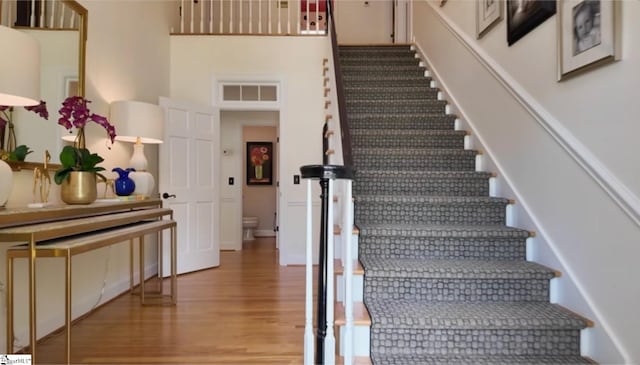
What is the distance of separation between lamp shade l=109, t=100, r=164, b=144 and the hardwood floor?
1.39 meters

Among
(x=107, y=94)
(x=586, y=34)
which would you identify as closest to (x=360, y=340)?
(x=586, y=34)

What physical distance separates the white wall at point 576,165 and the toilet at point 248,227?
14.8 feet

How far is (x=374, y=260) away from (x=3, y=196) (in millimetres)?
1853

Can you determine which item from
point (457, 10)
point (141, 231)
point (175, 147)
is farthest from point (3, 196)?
point (457, 10)

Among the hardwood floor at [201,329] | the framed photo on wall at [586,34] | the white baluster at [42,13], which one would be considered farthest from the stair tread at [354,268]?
the white baluster at [42,13]

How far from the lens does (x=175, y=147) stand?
383cm

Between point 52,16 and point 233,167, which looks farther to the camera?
point 233,167

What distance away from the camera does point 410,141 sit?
295 cm

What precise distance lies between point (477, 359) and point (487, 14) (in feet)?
7.91

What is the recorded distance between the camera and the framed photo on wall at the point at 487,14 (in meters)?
2.55

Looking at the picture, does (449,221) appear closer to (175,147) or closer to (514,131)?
(514,131)

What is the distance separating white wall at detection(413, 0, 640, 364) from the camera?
145cm

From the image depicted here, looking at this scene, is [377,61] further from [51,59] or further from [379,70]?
[51,59]

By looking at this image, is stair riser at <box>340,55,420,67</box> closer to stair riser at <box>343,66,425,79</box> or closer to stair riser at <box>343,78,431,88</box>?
stair riser at <box>343,66,425,79</box>
